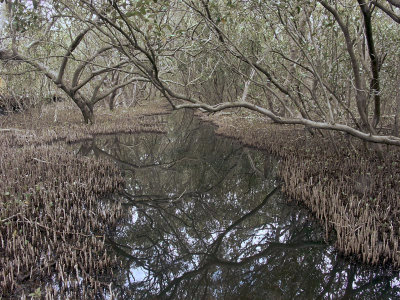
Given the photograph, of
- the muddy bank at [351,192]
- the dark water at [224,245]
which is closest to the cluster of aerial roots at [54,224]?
the dark water at [224,245]

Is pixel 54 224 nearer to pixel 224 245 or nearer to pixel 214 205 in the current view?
pixel 224 245

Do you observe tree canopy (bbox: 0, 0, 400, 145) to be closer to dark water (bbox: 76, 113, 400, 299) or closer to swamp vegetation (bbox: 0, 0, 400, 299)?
swamp vegetation (bbox: 0, 0, 400, 299)

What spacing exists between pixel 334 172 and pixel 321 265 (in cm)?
271

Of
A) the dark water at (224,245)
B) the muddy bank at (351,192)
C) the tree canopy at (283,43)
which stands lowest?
the dark water at (224,245)

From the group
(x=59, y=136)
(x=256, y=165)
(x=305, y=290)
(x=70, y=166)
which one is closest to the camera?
(x=305, y=290)

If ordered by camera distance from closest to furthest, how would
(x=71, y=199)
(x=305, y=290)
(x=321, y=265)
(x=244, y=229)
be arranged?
(x=305, y=290), (x=321, y=265), (x=244, y=229), (x=71, y=199)

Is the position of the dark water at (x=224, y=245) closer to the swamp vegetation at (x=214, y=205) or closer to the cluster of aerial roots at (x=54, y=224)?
the swamp vegetation at (x=214, y=205)

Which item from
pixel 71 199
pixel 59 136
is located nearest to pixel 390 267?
pixel 71 199

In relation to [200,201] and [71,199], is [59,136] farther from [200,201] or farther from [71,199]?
[200,201]

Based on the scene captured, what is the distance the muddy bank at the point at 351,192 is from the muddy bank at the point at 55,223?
2.53 meters

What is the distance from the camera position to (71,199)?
14.6 feet

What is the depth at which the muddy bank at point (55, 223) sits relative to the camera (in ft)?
8.89

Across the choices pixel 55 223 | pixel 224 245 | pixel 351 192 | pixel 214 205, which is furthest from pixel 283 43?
pixel 55 223

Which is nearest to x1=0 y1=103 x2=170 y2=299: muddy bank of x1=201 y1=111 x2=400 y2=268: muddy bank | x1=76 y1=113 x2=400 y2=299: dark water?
x1=76 y1=113 x2=400 y2=299: dark water
